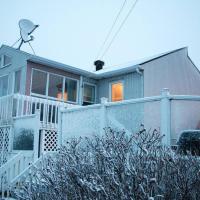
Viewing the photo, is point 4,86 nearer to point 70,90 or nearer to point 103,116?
point 70,90

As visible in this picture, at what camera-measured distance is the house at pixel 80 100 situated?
735 centimetres

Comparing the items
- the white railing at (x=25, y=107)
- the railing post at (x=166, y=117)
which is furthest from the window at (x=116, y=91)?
the railing post at (x=166, y=117)

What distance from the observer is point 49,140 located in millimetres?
12414

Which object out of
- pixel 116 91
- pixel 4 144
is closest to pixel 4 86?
pixel 4 144

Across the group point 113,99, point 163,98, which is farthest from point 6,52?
point 163,98

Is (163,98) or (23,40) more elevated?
(23,40)

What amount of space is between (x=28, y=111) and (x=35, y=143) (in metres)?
3.61

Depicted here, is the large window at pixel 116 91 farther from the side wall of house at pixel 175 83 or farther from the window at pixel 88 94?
the side wall of house at pixel 175 83

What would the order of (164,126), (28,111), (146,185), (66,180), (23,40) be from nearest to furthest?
(146,185) < (66,180) < (164,126) < (28,111) < (23,40)

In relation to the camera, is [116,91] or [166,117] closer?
[166,117]

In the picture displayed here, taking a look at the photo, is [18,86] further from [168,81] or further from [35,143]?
[168,81]

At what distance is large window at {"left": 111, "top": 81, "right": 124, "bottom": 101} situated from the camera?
17.1 meters

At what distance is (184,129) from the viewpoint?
7152mm

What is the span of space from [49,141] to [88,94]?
6539 mm
